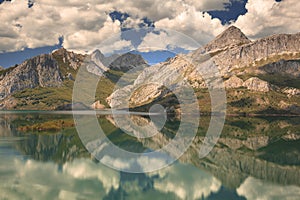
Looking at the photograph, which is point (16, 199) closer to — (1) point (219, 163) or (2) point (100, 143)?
(1) point (219, 163)

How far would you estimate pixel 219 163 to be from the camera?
61.7m

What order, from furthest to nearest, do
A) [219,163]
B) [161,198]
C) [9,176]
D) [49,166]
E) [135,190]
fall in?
[219,163], [49,166], [9,176], [135,190], [161,198]

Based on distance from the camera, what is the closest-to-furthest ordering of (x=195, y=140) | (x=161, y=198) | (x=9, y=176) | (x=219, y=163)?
1. (x=161, y=198)
2. (x=9, y=176)
3. (x=219, y=163)
4. (x=195, y=140)

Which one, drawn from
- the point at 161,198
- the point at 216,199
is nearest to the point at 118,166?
the point at 161,198

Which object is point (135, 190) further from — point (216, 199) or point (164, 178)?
point (216, 199)

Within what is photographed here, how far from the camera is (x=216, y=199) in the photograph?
38.9 m

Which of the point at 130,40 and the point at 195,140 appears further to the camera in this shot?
the point at 195,140

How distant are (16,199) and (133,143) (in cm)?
5037

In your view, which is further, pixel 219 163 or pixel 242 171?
pixel 219 163

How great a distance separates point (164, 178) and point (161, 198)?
9259mm

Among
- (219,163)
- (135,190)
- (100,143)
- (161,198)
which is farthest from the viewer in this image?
(100,143)

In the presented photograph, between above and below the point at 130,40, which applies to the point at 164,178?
below

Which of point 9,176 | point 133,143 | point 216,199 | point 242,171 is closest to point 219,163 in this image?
point 242,171

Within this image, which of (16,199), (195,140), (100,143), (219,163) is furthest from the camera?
(195,140)
